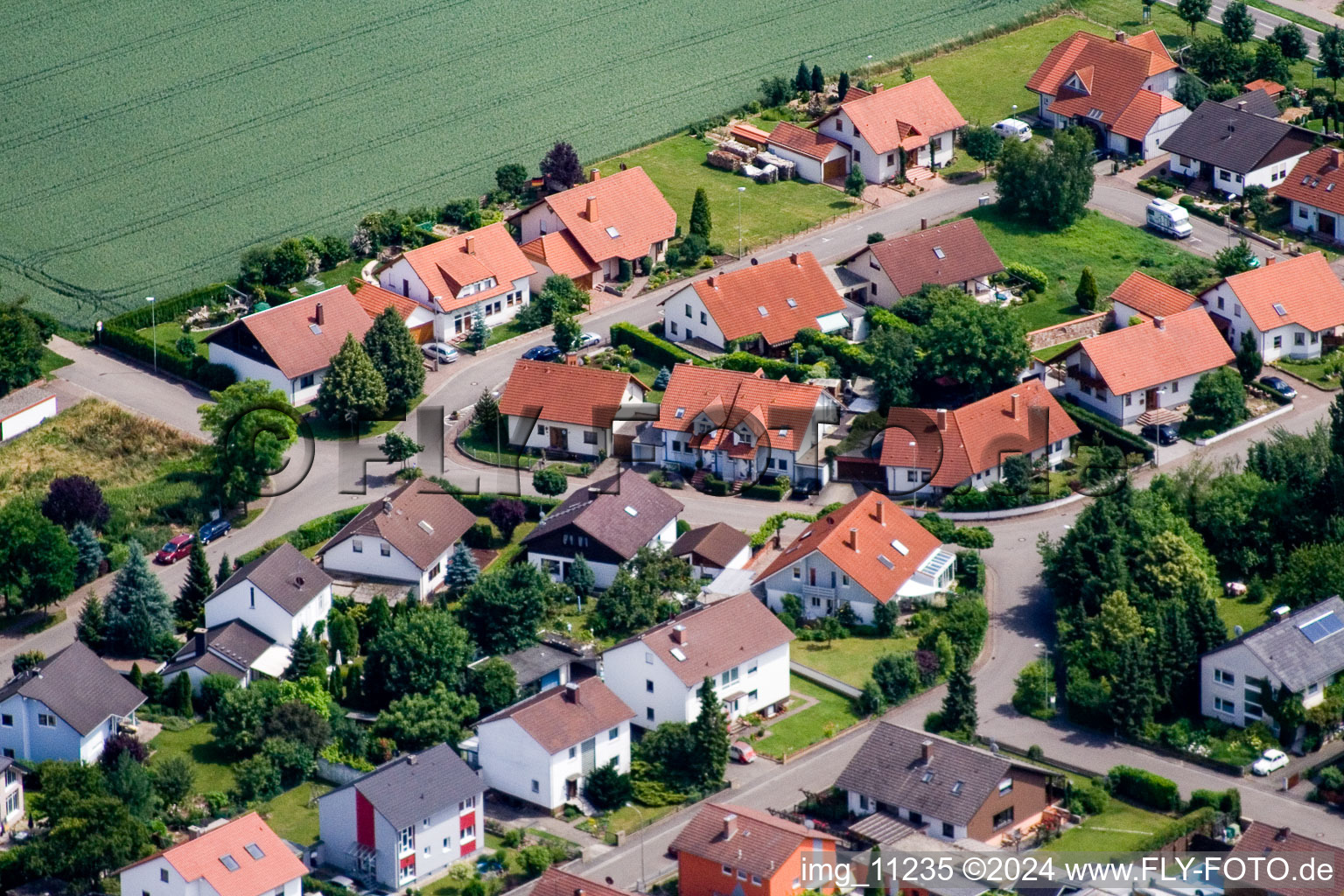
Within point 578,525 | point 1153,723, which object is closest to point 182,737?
point 578,525

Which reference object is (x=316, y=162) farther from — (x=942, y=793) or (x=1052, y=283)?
(x=942, y=793)

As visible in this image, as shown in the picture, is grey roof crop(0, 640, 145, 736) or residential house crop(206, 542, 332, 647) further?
residential house crop(206, 542, 332, 647)

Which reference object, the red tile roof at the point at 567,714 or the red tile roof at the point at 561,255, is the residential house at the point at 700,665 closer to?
the red tile roof at the point at 567,714

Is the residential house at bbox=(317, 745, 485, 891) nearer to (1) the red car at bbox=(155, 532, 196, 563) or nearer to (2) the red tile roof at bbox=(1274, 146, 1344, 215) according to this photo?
(1) the red car at bbox=(155, 532, 196, 563)

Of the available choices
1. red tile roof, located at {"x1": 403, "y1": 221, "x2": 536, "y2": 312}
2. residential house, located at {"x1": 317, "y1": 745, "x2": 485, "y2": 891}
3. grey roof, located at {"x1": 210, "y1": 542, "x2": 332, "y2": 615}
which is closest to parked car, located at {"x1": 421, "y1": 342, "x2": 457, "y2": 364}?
red tile roof, located at {"x1": 403, "y1": 221, "x2": 536, "y2": 312}

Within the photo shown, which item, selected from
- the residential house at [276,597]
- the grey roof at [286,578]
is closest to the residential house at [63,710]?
the residential house at [276,597]
